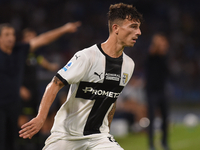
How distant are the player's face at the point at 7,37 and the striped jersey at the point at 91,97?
7.26ft

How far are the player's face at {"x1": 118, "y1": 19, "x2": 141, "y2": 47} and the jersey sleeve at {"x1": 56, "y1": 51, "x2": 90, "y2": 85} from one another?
0.51 m

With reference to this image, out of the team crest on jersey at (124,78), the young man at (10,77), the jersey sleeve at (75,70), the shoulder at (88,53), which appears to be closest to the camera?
the jersey sleeve at (75,70)

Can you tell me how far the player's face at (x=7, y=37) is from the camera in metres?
5.26

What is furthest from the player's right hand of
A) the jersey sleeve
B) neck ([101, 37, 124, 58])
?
neck ([101, 37, 124, 58])

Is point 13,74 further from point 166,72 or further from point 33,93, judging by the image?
point 166,72

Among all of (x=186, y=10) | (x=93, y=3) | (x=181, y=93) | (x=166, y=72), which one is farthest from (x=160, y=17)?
(x=166, y=72)

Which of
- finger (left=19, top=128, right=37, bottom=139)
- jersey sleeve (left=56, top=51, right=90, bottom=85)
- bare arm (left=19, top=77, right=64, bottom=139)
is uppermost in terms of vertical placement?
jersey sleeve (left=56, top=51, right=90, bottom=85)

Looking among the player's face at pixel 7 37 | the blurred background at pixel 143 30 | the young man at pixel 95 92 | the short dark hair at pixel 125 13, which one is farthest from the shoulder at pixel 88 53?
the blurred background at pixel 143 30

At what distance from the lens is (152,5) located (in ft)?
71.8

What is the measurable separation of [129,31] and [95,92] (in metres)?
0.72

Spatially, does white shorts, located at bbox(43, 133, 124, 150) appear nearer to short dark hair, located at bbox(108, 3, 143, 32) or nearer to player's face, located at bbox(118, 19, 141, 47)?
player's face, located at bbox(118, 19, 141, 47)

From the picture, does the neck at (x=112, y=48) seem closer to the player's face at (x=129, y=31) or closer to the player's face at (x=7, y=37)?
the player's face at (x=129, y=31)

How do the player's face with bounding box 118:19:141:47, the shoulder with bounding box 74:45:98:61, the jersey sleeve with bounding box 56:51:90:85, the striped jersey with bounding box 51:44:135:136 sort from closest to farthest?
the jersey sleeve with bounding box 56:51:90:85 < the shoulder with bounding box 74:45:98:61 < the striped jersey with bounding box 51:44:135:136 < the player's face with bounding box 118:19:141:47

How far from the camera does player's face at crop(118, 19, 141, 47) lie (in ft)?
11.4
